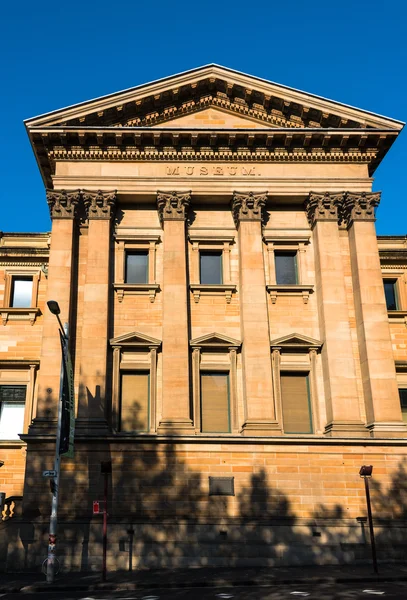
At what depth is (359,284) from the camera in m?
27.2

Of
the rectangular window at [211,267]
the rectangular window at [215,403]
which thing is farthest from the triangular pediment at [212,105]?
the rectangular window at [215,403]

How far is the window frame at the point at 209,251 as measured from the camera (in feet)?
90.2

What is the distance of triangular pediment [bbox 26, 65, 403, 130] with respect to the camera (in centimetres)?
2855

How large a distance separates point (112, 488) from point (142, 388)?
4191 mm

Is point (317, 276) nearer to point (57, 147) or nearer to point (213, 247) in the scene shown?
point (213, 247)

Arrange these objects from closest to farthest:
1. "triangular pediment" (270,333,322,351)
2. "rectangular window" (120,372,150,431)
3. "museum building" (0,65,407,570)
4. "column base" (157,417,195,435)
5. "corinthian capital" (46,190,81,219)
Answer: "museum building" (0,65,407,570) < "column base" (157,417,195,435) < "rectangular window" (120,372,150,431) < "triangular pediment" (270,333,322,351) < "corinthian capital" (46,190,81,219)

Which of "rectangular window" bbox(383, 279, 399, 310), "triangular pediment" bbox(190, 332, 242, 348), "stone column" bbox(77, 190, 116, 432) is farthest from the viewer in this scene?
"rectangular window" bbox(383, 279, 399, 310)

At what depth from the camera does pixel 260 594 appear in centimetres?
1719

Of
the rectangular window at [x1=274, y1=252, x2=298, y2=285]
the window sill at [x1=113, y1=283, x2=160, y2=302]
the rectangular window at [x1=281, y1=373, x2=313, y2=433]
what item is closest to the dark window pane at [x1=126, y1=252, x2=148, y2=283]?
the window sill at [x1=113, y1=283, x2=160, y2=302]

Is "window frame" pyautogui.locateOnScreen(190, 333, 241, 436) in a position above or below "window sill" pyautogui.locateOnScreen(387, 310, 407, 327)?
below

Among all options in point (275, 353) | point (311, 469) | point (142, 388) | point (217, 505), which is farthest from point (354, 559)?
point (142, 388)

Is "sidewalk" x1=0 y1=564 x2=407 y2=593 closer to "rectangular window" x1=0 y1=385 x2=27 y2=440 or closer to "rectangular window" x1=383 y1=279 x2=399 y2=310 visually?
"rectangular window" x1=0 y1=385 x2=27 y2=440

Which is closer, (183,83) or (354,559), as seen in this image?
(354,559)

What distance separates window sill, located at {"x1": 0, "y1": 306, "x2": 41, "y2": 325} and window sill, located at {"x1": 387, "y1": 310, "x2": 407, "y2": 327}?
54.7 ft
